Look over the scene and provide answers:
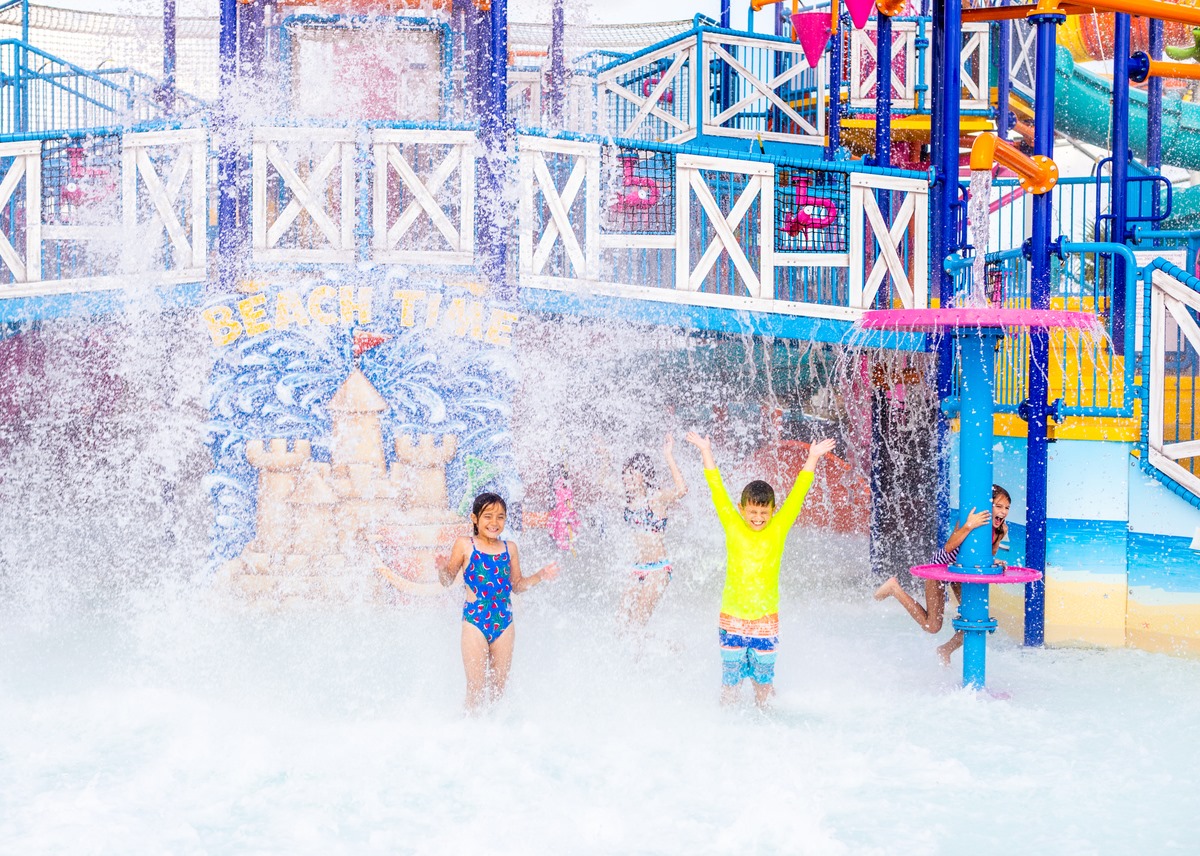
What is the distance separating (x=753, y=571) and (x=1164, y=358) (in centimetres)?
347

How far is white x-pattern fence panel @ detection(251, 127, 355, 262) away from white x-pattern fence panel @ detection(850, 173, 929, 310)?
3674 millimetres

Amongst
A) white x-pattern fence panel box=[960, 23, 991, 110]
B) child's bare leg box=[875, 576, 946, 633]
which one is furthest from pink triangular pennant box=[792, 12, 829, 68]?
child's bare leg box=[875, 576, 946, 633]

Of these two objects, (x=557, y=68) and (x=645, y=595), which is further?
(x=557, y=68)

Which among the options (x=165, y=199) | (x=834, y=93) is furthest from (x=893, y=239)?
(x=165, y=199)

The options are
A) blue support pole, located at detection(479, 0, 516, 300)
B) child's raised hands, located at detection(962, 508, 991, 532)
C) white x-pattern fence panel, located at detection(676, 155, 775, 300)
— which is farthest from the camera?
white x-pattern fence panel, located at detection(676, 155, 775, 300)

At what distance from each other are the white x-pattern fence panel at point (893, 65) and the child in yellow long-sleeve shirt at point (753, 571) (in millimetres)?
8807

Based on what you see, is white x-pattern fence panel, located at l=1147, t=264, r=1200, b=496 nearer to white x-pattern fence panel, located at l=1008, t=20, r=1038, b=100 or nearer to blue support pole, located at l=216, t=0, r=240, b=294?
blue support pole, located at l=216, t=0, r=240, b=294

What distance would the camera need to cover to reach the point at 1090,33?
20.6 m

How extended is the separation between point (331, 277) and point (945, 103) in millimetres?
4433

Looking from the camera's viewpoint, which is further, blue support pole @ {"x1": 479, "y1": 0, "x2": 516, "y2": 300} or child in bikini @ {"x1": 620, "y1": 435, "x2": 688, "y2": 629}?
blue support pole @ {"x1": 479, "y1": 0, "x2": 516, "y2": 300}

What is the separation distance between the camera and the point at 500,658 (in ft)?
20.7

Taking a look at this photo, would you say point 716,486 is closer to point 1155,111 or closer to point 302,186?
point 302,186

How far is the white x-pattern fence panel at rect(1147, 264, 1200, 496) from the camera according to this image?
25.4 ft

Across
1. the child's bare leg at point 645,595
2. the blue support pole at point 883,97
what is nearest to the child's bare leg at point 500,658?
the child's bare leg at point 645,595
